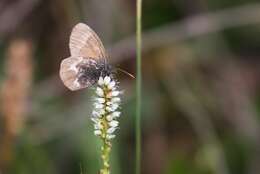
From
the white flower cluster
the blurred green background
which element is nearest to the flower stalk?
the white flower cluster

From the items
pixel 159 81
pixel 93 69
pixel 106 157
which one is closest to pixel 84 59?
pixel 93 69

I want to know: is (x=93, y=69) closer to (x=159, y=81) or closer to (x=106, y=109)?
(x=106, y=109)

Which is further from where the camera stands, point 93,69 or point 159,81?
point 159,81

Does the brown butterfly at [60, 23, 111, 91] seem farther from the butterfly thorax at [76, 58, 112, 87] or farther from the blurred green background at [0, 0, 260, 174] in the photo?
the blurred green background at [0, 0, 260, 174]

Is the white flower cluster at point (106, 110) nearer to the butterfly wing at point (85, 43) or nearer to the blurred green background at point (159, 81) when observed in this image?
the butterfly wing at point (85, 43)

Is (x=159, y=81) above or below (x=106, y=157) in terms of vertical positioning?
above

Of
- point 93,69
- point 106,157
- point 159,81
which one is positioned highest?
point 159,81

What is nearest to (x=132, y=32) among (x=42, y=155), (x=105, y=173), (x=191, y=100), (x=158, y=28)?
(x=158, y=28)
